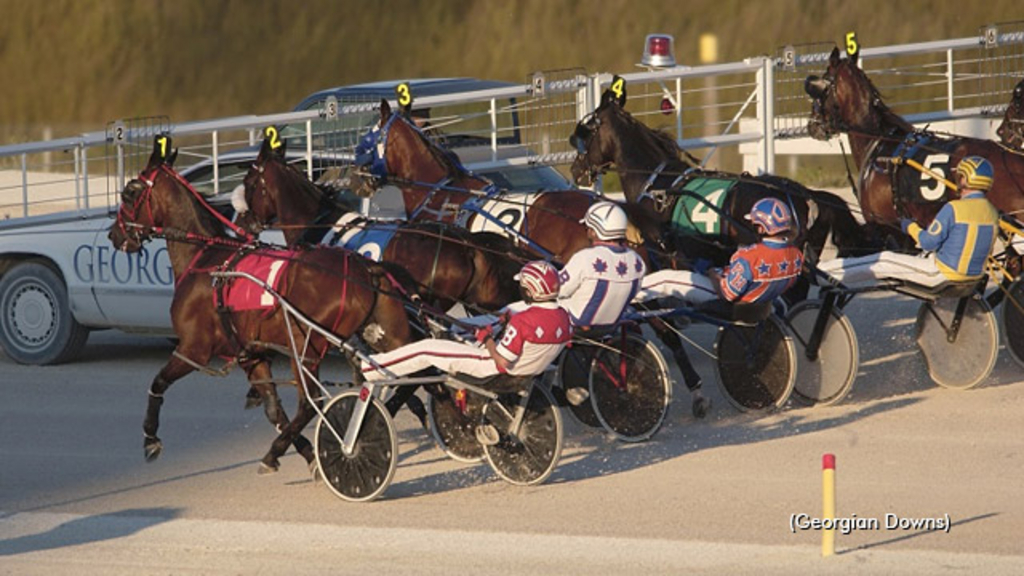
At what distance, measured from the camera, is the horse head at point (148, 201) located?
37.4ft

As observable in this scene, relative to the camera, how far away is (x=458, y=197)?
1287 cm

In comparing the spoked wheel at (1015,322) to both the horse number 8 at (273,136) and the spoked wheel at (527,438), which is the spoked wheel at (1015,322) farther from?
the horse number 8 at (273,136)

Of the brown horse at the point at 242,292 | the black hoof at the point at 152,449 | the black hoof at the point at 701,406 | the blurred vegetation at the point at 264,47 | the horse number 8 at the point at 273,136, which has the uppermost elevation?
the blurred vegetation at the point at 264,47

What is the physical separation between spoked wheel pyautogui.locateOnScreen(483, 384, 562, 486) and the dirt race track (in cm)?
11

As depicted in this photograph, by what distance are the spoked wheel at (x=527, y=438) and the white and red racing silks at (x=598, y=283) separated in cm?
76

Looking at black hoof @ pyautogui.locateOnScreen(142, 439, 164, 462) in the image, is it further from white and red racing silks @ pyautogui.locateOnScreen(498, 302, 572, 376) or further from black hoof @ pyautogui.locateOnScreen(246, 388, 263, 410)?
white and red racing silks @ pyautogui.locateOnScreen(498, 302, 572, 376)

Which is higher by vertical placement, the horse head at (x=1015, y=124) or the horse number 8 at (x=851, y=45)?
the horse number 8 at (x=851, y=45)

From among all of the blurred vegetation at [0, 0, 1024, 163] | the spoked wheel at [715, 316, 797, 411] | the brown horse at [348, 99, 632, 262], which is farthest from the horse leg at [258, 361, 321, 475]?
the blurred vegetation at [0, 0, 1024, 163]

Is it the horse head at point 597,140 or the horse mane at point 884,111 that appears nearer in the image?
the horse head at point 597,140

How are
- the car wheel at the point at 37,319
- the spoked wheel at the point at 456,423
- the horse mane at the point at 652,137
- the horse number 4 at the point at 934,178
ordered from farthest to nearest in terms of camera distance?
the car wheel at the point at 37,319 < the horse number 4 at the point at 934,178 < the horse mane at the point at 652,137 < the spoked wheel at the point at 456,423

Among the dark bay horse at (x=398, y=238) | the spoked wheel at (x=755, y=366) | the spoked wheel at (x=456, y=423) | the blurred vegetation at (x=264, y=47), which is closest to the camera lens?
the spoked wheel at (x=456, y=423)

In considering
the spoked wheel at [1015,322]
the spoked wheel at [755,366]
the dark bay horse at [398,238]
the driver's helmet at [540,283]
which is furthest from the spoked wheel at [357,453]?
the spoked wheel at [1015,322]

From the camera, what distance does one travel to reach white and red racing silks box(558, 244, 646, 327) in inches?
419

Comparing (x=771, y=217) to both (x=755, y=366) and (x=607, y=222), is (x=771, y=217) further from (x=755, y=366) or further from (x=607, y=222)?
(x=607, y=222)
